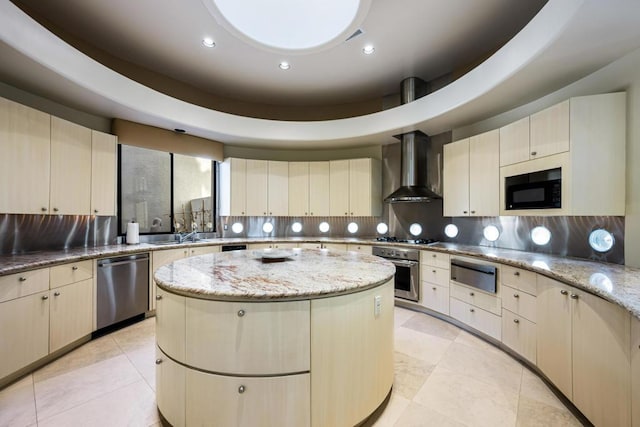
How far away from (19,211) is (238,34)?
255cm

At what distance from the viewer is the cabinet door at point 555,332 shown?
1784 mm

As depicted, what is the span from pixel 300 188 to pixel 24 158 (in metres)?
3.45

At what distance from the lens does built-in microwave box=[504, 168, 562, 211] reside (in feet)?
7.59

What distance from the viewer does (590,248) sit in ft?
7.77

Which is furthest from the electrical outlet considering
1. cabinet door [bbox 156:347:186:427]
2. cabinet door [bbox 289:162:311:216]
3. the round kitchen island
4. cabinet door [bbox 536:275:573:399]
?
cabinet door [bbox 289:162:311:216]

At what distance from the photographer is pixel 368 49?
10.6 feet

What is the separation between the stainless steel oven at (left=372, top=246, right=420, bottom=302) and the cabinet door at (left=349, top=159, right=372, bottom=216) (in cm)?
100

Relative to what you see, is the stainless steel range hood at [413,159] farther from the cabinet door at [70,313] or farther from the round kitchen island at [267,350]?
the cabinet door at [70,313]

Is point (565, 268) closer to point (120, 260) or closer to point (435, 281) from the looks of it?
point (435, 281)

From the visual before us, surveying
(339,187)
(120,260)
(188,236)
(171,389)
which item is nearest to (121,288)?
(120,260)

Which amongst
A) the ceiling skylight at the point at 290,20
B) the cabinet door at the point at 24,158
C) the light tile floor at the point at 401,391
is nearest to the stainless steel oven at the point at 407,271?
the light tile floor at the point at 401,391

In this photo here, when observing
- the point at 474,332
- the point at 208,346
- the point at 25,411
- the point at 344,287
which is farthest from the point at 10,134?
the point at 474,332

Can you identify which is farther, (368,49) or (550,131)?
(368,49)

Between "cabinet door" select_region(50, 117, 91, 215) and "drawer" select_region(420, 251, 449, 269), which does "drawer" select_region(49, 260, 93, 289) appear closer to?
"cabinet door" select_region(50, 117, 91, 215)
